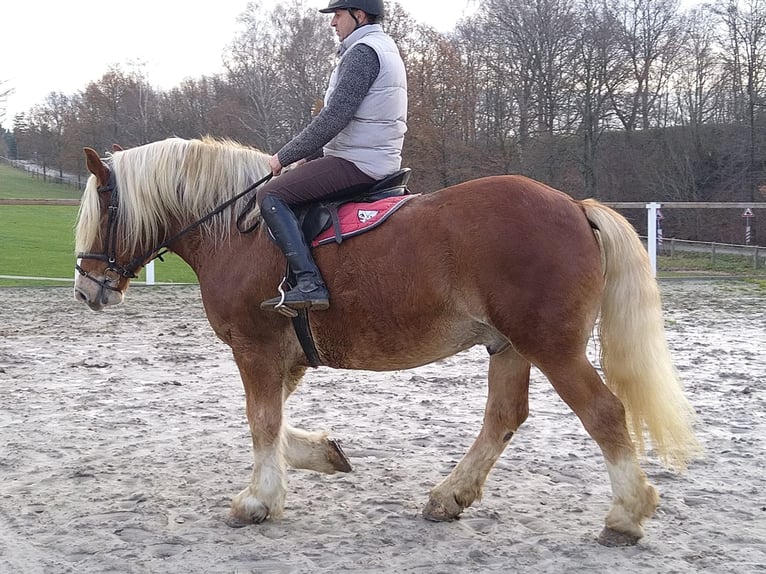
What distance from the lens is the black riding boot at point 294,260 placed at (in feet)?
11.6

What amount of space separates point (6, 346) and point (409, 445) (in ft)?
20.2

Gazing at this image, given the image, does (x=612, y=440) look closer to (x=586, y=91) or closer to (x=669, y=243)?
(x=669, y=243)

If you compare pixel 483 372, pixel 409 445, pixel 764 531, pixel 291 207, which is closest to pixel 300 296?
pixel 291 207

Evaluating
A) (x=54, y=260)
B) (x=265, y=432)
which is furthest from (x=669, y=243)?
(x=265, y=432)

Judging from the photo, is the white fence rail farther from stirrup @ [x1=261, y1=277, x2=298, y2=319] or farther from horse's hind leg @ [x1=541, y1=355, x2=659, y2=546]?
stirrup @ [x1=261, y1=277, x2=298, y2=319]

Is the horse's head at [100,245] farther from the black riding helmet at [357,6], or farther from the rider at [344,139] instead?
the black riding helmet at [357,6]

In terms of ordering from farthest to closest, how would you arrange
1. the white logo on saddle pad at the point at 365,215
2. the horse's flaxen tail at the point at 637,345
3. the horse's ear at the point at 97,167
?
the horse's ear at the point at 97,167 < the white logo on saddle pad at the point at 365,215 < the horse's flaxen tail at the point at 637,345

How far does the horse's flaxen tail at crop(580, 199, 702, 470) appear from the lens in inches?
138

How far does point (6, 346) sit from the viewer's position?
888cm

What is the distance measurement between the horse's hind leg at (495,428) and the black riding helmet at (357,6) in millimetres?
1941

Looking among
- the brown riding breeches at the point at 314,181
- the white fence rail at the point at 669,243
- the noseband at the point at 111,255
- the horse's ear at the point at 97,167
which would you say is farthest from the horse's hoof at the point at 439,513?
the white fence rail at the point at 669,243

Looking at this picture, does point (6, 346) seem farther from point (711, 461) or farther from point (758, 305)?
point (758, 305)

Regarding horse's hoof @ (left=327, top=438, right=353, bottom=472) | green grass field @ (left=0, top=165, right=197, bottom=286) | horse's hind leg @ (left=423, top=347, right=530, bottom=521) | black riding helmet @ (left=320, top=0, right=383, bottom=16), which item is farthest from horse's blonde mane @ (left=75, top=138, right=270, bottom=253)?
green grass field @ (left=0, top=165, right=197, bottom=286)

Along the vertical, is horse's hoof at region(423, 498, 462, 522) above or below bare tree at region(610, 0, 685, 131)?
below
